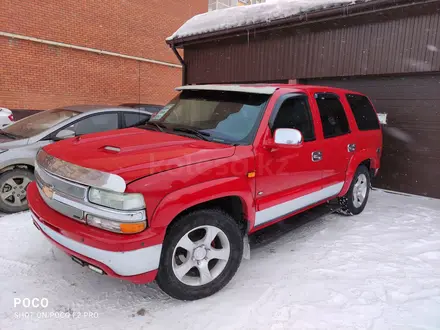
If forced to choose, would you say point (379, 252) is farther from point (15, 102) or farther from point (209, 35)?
point (15, 102)

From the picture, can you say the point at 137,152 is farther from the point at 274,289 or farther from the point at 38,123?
the point at 38,123

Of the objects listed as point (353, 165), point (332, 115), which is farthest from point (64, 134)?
point (353, 165)

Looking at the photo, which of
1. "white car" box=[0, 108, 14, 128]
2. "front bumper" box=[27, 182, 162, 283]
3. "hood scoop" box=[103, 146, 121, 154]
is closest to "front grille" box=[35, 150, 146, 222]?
"front bumper" box=[27, 182, 162, 283]

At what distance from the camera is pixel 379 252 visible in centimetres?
375

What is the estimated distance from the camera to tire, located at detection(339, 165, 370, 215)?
4.82 metres

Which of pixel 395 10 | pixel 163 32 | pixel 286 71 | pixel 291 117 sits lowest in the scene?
pixel 291 117

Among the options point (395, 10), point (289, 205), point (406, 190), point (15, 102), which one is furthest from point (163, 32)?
point (289, 205)

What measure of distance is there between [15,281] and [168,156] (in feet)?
6.35

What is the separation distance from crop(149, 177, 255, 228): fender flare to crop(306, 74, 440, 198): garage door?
4.80m

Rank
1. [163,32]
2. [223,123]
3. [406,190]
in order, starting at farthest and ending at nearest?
1. [163,32]
2. [406,190]
3. [223,123]

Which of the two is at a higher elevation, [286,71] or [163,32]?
[163,32]

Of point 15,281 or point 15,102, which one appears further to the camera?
point 15,102

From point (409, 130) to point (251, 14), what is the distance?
4.76 m

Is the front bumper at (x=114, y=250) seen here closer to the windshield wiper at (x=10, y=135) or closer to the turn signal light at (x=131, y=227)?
the turn signal light at (x=131, y=227)
